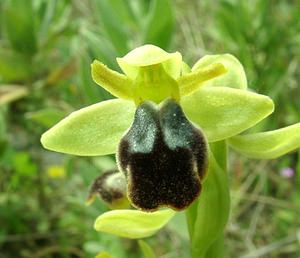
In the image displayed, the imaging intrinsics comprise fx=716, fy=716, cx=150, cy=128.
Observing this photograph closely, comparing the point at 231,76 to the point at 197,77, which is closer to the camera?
the point at 197,77

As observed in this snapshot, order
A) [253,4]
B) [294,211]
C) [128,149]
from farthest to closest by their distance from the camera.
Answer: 1. [253,4]
2. [294,211]
3. [128,149]

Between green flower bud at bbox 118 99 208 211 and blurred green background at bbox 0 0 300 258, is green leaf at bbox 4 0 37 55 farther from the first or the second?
green flower bud at bbox 118 99 208 211

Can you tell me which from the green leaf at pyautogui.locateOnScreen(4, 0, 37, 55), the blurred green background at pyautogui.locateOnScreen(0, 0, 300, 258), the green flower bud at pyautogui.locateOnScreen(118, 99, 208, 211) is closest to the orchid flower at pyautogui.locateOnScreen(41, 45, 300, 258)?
the green flower bud at pyautogui.locateOnScreen(118, 99, 208, 211)

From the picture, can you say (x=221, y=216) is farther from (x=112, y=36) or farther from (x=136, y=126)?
(x=112, y=36)

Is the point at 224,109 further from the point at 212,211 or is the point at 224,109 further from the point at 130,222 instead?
the point at 130,222

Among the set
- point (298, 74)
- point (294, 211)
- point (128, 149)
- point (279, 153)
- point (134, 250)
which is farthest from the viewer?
point (298, 74)

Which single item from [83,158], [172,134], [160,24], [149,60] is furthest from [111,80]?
[83,158]

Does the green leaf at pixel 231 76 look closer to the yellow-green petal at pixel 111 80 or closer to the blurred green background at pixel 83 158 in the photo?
the yellow-green petal at pixel 111 80

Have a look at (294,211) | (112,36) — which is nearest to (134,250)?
(294,211)
